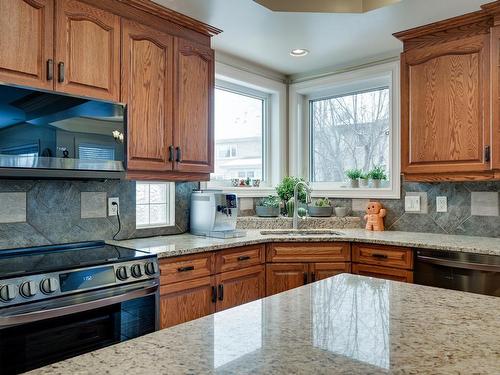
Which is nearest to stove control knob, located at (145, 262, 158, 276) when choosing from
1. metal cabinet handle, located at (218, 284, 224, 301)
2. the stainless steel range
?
the stainless steel range

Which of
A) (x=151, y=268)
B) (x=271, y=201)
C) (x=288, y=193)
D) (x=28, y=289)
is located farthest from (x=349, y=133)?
(x=28, y=289)

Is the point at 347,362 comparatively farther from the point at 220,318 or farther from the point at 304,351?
the point at 220,318

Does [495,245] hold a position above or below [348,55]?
below

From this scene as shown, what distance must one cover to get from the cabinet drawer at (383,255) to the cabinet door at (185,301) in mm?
1085

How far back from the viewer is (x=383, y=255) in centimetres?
264

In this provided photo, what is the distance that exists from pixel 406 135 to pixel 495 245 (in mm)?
922

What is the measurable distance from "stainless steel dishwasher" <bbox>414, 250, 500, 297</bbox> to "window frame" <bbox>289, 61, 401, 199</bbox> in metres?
0.83

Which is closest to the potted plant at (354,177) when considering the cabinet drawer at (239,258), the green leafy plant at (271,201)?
the green leafy plant at (271,201)

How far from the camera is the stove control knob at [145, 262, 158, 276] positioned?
2.00 m

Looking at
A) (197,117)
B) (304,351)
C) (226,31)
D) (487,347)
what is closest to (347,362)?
(304,351)

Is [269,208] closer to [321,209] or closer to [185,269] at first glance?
[321,209]

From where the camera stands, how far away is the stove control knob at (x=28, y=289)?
156cm

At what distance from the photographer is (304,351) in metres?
0.80

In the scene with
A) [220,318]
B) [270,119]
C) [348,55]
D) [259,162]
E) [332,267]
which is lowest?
[332,267]
